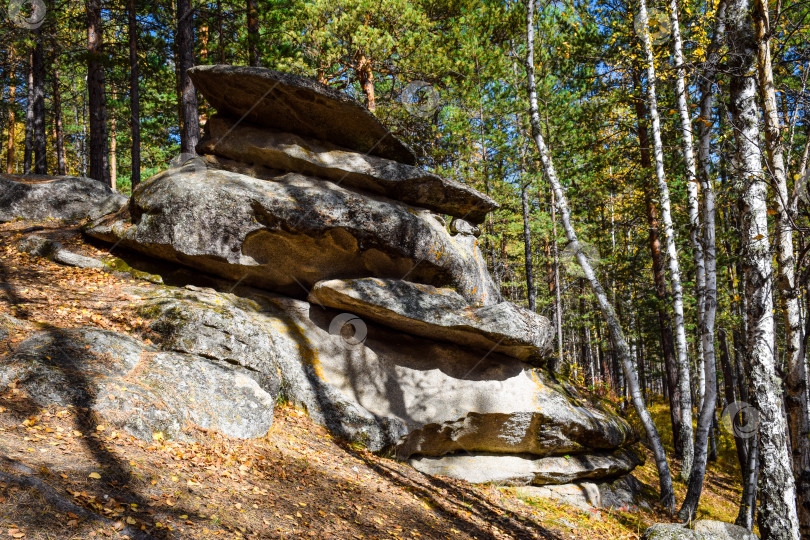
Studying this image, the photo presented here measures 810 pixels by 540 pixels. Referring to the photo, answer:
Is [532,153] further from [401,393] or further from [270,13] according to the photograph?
[401,393]

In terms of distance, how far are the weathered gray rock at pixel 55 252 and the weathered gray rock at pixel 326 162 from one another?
3618 mm

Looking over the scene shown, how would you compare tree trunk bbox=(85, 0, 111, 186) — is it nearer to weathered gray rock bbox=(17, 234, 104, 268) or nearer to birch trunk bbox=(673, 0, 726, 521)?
weathered gray rock bbox=(17, 234, 104, 268)

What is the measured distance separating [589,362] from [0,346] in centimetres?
3026

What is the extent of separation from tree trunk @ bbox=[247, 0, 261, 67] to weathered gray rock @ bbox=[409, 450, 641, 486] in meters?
12.8

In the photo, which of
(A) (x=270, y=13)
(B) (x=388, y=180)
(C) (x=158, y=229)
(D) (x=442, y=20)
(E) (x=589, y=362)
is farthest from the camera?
(E) (x=589, y=362)

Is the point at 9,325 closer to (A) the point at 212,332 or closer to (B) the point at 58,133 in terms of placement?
(A) the point at 212,332

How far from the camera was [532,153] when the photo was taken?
1833cm

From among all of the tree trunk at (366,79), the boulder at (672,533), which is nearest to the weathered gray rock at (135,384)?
the boulder at (672,533)

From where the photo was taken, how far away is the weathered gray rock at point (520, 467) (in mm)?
9641

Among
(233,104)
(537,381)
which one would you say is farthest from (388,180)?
(537,381)

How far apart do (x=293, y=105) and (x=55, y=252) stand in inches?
237

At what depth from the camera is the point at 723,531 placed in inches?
293

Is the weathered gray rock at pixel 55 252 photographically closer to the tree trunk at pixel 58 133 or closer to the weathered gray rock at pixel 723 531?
the weathered gray rock at pixel 723 531

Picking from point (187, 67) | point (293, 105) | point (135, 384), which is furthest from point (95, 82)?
point (135, 384)
